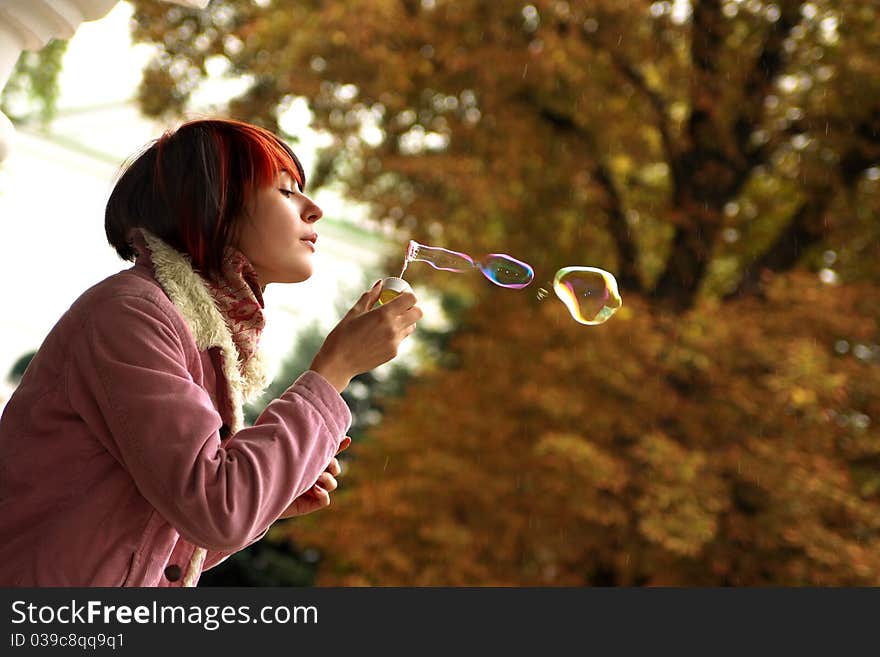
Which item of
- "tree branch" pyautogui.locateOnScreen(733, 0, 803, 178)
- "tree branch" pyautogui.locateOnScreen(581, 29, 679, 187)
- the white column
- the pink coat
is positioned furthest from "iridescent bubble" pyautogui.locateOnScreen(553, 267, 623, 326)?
"tree branch" pyautogui.locateOnScreen(581, 29, 679, 187)

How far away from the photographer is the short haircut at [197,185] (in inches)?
47.2

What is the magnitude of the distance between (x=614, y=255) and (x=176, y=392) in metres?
5.35

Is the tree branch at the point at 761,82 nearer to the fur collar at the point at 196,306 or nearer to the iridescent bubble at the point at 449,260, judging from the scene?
the iridescent bubble at the point at 449,260

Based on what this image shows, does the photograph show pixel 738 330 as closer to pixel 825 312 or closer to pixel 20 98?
pixel 825 312

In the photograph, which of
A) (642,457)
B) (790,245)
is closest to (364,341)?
(642,457)

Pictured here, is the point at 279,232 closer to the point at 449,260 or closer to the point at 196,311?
the point at 196,311

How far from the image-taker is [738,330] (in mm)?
4793

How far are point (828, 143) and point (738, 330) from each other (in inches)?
46.5

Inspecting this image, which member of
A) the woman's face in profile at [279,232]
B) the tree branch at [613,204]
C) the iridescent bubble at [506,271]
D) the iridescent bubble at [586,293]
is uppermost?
the woman's face in profile at [279,232]

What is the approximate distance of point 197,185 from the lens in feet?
3.91

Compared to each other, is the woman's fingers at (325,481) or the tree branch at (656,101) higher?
the woman's fingers at (325,481)

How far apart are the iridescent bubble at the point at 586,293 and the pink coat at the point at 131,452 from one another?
46.1 inches

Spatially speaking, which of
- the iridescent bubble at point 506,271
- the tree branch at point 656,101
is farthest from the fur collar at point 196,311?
the tree branch at point 656,101

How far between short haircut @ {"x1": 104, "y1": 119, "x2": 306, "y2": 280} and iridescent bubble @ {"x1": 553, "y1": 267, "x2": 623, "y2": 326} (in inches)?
42.7
